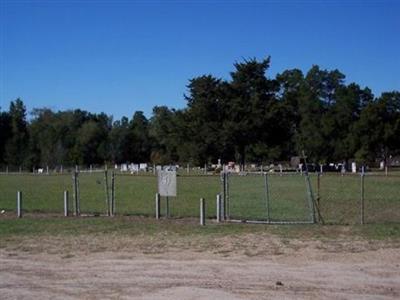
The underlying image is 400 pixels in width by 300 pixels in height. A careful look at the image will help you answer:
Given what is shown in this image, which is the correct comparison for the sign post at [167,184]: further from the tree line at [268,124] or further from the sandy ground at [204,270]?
the tree line at [268,124]

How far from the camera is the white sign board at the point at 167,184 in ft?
66.4

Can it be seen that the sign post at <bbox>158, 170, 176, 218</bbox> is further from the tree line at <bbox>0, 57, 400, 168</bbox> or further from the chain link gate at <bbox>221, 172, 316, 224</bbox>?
the tree line at <bbox>0, 57, 400, 168</bbox>

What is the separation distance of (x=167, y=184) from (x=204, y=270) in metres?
9.38

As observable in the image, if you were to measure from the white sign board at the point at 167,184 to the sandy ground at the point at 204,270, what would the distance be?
5.08 meters

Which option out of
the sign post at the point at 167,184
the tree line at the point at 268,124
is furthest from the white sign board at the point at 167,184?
the tree line at the point at 268,124

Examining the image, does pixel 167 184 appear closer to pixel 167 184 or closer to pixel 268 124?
pixel 167 184

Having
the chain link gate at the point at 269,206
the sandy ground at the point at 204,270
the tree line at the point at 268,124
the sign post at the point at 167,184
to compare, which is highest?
the tree line at the point at 268,124

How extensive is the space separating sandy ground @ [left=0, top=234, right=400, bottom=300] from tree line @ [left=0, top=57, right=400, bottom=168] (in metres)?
76.5

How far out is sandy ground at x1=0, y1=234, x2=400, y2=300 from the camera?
934 centimetres

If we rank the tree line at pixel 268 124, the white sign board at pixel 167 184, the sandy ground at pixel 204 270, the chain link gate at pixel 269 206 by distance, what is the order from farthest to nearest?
the tree line at pixel 268 124
the white sign board at pixel 167 184
the chain link gate at pixel 269 206
the sandy ground at pixel 204 270

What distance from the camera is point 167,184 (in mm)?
20359

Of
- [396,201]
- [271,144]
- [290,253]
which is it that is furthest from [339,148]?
[290,253]

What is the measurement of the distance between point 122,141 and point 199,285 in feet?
444

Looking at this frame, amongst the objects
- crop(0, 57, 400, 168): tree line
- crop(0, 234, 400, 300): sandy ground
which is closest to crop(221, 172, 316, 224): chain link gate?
crop(0, 234, 400, 300): sandy ground
